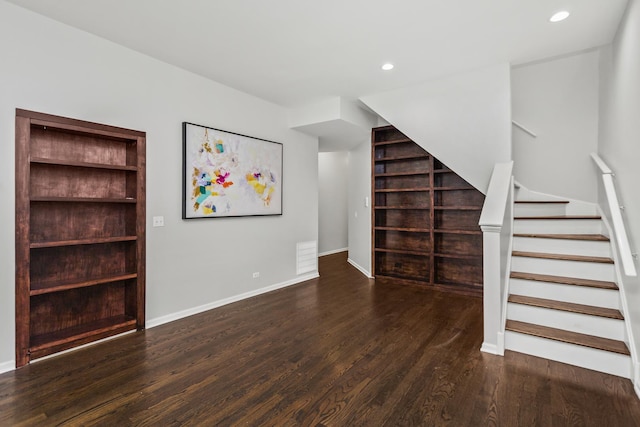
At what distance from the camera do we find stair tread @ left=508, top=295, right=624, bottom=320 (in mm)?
2479

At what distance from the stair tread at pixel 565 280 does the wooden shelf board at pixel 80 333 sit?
12.0ft

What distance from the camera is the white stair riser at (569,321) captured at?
7.93 feet

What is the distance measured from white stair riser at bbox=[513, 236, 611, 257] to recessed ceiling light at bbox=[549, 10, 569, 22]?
1.95m

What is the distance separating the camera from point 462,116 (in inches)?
144

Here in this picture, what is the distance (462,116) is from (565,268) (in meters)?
1.88

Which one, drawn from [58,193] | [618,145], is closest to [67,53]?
[58,193]

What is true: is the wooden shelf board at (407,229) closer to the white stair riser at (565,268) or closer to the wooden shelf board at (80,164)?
the white stair riser at (565,268)

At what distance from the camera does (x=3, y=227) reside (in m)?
2.32

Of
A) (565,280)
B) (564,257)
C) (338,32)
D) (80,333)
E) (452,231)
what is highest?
(338,32)

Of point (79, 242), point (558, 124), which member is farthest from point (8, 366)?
point (558, 124)

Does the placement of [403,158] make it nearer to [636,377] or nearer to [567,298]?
[567,298]

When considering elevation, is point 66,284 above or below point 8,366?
above

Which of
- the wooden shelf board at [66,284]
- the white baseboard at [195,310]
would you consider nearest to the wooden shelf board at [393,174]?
the white baseboard at [195,310]

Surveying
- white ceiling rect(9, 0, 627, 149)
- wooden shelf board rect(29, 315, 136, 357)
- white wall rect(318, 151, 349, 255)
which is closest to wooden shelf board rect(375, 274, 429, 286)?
white wall rect(318, 151, 349, 255)
